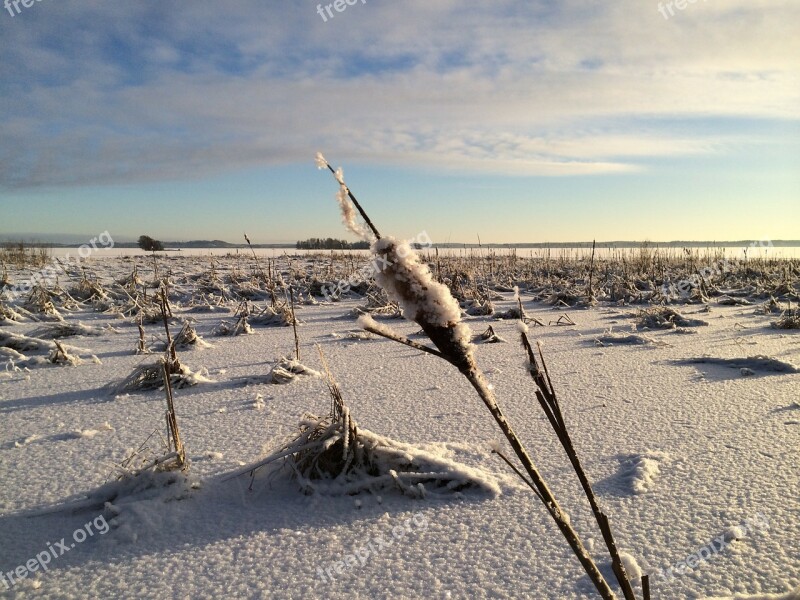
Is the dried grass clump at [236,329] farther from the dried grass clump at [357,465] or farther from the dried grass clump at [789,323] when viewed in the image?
the dried grass clump at [789,323]

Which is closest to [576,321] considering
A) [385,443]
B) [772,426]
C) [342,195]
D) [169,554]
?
[772,426]

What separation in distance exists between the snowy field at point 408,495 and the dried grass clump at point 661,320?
1.59 m

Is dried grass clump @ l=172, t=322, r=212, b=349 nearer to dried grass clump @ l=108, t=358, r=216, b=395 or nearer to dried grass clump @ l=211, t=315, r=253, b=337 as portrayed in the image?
dried grass clump @ l=211, t=315, r=253, b=337

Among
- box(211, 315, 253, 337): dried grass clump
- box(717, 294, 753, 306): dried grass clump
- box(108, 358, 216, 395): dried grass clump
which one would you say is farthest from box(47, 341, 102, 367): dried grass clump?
box(717, 294, 753, 306): dried grass clump

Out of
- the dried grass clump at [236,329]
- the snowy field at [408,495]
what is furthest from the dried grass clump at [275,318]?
the snowy field at [408,495]

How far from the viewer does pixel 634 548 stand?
56.0 inches

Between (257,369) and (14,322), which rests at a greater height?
(14,322)

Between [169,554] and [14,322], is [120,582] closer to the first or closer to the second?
[169,554]

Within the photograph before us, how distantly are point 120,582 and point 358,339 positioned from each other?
359 centimetres

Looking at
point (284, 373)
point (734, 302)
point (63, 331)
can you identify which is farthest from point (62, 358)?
point (734, 302)

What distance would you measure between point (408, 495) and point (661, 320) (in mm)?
4710

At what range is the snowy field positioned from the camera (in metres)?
1.34

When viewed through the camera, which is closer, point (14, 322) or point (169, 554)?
point (169, 554)

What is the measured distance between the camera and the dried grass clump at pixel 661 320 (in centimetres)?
546
